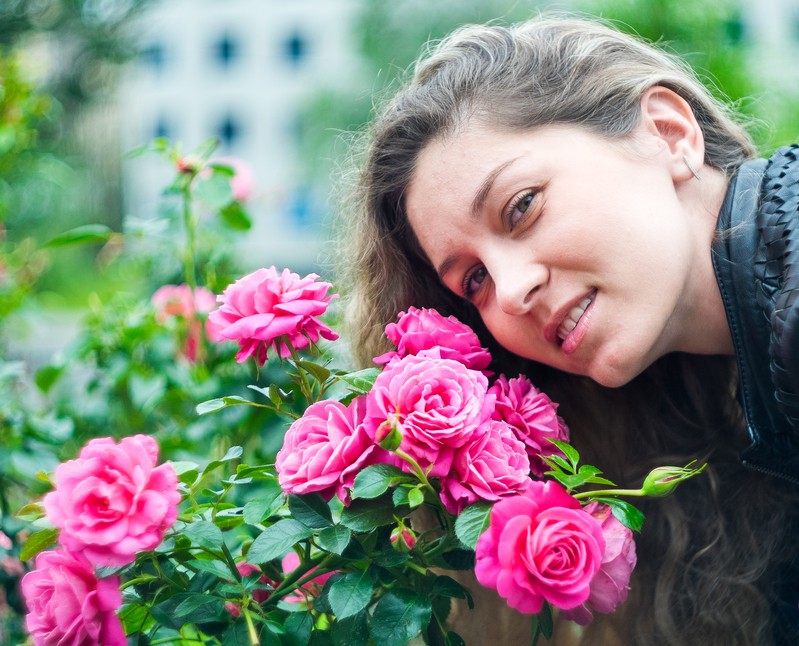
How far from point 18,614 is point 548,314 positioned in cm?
113

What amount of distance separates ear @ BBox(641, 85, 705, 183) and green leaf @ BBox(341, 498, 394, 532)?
2.93 ft

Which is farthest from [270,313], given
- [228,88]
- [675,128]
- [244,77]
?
[244,77]

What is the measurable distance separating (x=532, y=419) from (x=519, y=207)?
393 millimetres

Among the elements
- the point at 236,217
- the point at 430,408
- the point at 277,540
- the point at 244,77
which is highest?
the point at 430,408

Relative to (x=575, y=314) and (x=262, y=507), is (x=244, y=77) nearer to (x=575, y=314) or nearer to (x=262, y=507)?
(x=575, y=314)

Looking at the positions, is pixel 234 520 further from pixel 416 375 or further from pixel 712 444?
pixel 712 444

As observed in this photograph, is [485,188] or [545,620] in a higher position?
[485,188]

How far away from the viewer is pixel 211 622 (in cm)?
117

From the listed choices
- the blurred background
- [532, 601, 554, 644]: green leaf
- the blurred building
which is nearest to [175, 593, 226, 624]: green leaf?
[532, 601, 554, 644]: green leaf

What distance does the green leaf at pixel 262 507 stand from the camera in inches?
45.7

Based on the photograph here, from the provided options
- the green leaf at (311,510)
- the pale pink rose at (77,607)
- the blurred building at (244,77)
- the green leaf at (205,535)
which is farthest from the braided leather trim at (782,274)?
the blurred building at (244,77)

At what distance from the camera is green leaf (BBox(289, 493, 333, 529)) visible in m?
1.14

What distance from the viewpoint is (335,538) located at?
3.66 ft

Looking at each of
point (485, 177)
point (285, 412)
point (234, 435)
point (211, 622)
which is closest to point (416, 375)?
point (285, 412)
